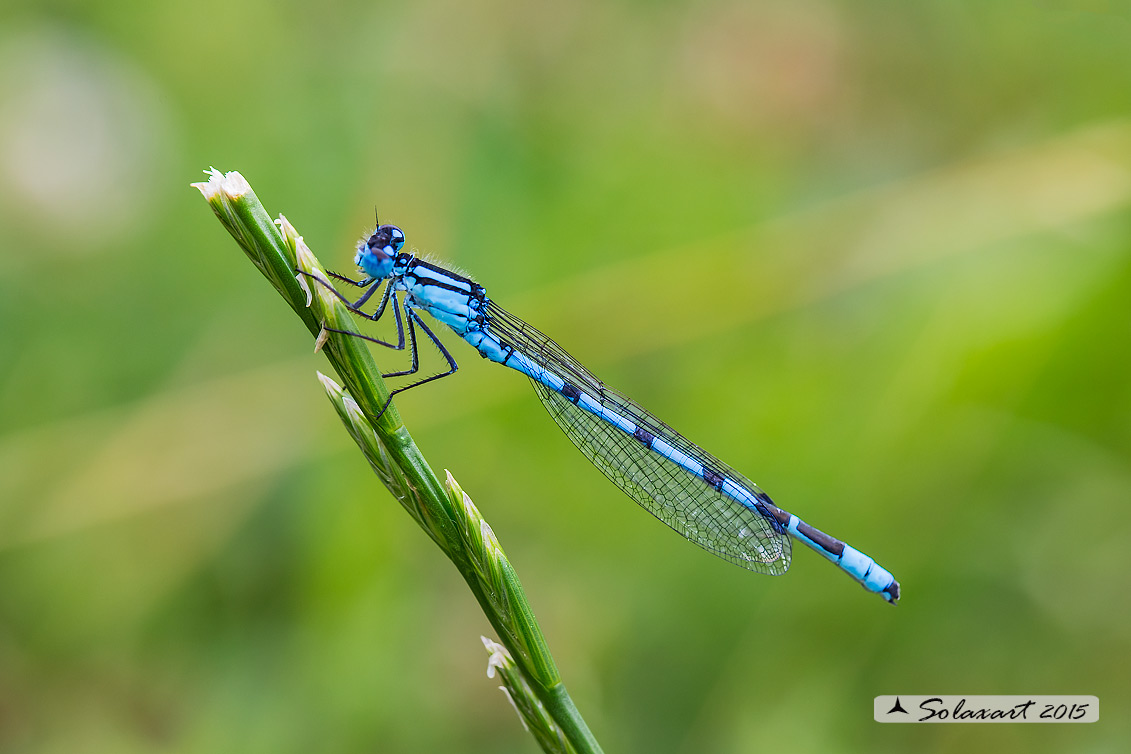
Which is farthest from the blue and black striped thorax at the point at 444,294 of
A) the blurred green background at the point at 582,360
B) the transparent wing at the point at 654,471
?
the blurred green background at the point at 582,360

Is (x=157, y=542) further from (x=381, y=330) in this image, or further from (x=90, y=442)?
(x=381, y=330)

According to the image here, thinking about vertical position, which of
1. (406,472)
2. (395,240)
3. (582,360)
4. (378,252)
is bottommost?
(406,472)

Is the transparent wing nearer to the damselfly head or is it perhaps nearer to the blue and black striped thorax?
the blue and black striped thorax

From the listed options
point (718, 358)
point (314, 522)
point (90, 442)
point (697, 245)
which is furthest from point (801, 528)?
point (90, 442)

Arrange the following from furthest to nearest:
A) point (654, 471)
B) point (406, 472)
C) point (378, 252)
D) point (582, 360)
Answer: point (582, 360), point (654, 471), point (378, 252), point (406, 472)

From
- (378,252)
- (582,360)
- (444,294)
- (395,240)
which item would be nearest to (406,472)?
(378,252)

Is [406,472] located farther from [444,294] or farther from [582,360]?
[582,360]

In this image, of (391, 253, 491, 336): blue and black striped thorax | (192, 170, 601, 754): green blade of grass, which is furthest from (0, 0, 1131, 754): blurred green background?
(192, 170, 601, 754): green blade of grass
